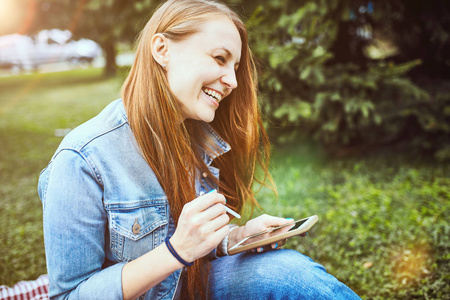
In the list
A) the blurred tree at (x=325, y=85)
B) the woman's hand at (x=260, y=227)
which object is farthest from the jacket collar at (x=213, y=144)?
the blurred tree at (x=325, y=85)

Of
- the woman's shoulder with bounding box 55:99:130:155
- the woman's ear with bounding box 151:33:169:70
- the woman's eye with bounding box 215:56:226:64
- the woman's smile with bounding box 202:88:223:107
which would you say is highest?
the woman's ear with bounding box 151:33:169:70

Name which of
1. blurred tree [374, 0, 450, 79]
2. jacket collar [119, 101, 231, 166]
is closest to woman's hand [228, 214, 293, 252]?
jacket collar [119, 101, 231, 166]

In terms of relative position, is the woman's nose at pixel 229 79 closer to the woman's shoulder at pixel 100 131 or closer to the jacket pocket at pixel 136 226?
the woman's shoulder at pixel 100 131

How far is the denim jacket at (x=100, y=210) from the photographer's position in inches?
46.2

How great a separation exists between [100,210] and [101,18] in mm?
5691

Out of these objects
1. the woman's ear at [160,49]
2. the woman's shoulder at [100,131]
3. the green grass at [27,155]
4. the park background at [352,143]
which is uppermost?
the woman's ear at [160,49]

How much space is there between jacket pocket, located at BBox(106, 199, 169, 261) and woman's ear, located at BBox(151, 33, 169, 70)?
0.58 meters

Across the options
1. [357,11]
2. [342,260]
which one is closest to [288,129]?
[357,11]

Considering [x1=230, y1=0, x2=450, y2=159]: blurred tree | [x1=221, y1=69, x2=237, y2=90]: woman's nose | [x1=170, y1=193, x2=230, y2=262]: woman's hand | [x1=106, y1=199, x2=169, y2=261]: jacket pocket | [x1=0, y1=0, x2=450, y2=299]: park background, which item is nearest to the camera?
[x1=170, y1=193, x2=230, y2=262]: woman's hand

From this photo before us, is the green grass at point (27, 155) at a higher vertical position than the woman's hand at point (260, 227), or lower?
lower

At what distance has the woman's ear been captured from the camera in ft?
4.63

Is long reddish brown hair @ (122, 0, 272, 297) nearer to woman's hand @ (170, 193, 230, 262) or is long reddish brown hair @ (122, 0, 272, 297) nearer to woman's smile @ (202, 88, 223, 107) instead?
woman's smile @ (202, 88, 223, 107)

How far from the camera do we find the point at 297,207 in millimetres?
3646

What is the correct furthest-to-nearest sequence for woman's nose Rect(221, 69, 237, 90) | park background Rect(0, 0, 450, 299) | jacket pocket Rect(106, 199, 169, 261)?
park background Rect(0, 0, 450, 299)
woman's nose Rect(221, 69, 237, 90)
jacket pocket Rect(106, 199, 169, 261)
